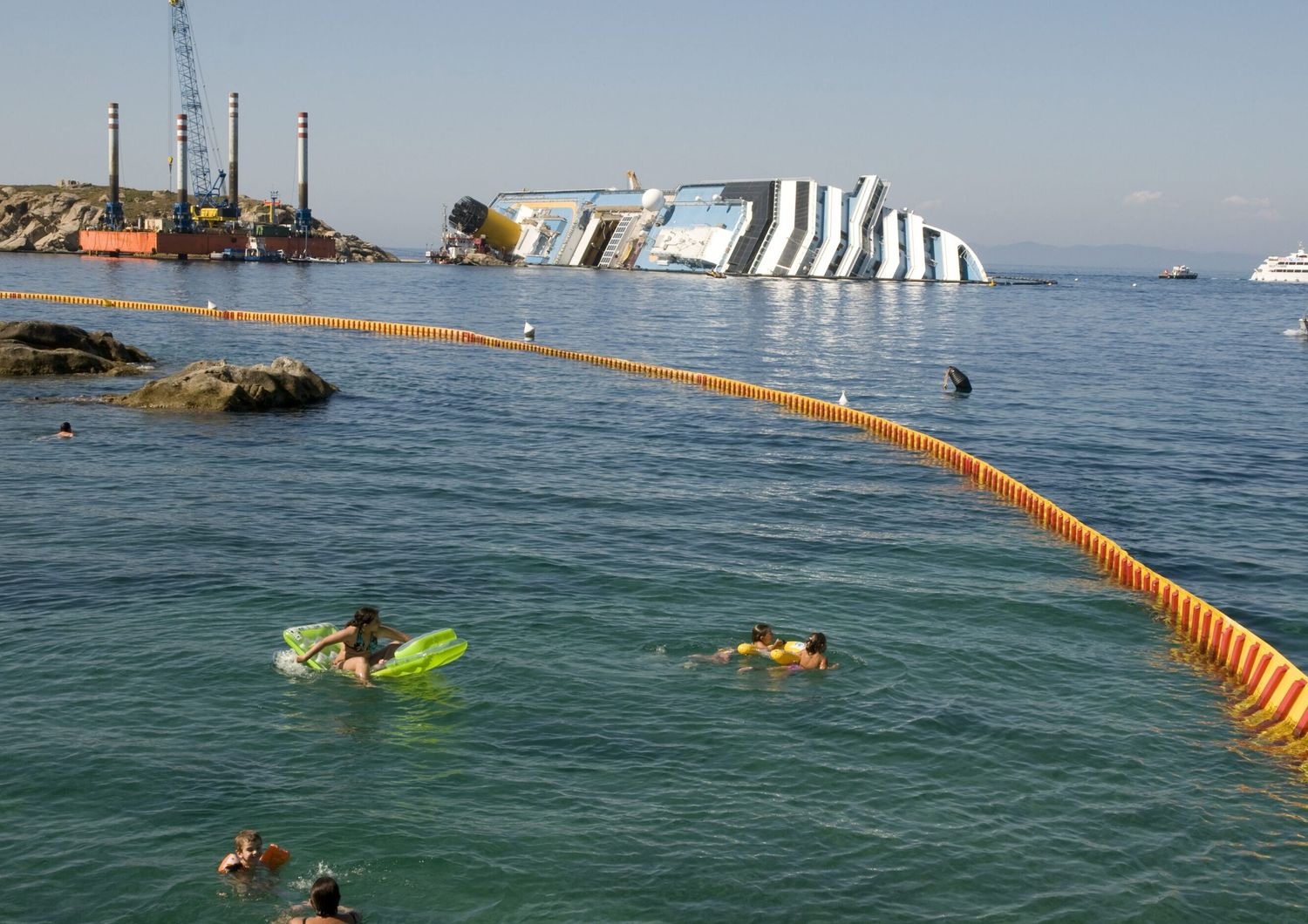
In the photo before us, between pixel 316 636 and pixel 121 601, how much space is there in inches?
212

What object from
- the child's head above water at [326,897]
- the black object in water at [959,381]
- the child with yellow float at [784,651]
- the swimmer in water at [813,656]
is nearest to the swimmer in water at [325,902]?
the child's head above water at [326,897]

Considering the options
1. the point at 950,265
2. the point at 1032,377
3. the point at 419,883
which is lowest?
the point at 419,883

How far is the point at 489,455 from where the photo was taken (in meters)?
41.2

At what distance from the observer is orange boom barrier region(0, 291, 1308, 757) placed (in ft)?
66.8

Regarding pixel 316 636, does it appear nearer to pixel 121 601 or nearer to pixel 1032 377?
pixel 121 601

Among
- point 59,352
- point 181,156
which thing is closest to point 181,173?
point 181,156

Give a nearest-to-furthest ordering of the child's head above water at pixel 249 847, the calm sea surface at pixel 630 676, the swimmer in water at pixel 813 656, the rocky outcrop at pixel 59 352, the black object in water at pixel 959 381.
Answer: the child's head above water at pixel 249 847
the calm sea surface at pixel 630 676
the swimmer in water at pixel 813 656
the rocky outcrop at pixel 59 352
the black object in water at pixel 959 381

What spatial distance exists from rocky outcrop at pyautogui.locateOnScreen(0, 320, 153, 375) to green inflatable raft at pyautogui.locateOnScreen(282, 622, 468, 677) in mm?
39139

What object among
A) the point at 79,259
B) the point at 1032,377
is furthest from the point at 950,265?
the point at 79,259

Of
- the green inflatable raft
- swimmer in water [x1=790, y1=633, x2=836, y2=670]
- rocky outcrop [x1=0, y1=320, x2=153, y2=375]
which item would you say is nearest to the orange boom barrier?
swimmer in water [x1=790, y1=633, x2=836, y2=670]

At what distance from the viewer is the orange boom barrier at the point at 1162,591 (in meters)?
20.4

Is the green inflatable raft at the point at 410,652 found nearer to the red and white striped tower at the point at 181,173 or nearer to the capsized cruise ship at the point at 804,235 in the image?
the capsized cruise ship at the point at 804,235

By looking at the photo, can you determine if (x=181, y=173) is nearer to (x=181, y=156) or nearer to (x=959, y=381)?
(x=181, y=156)

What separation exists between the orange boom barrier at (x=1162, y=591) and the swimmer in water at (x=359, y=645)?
1448 centimetres
